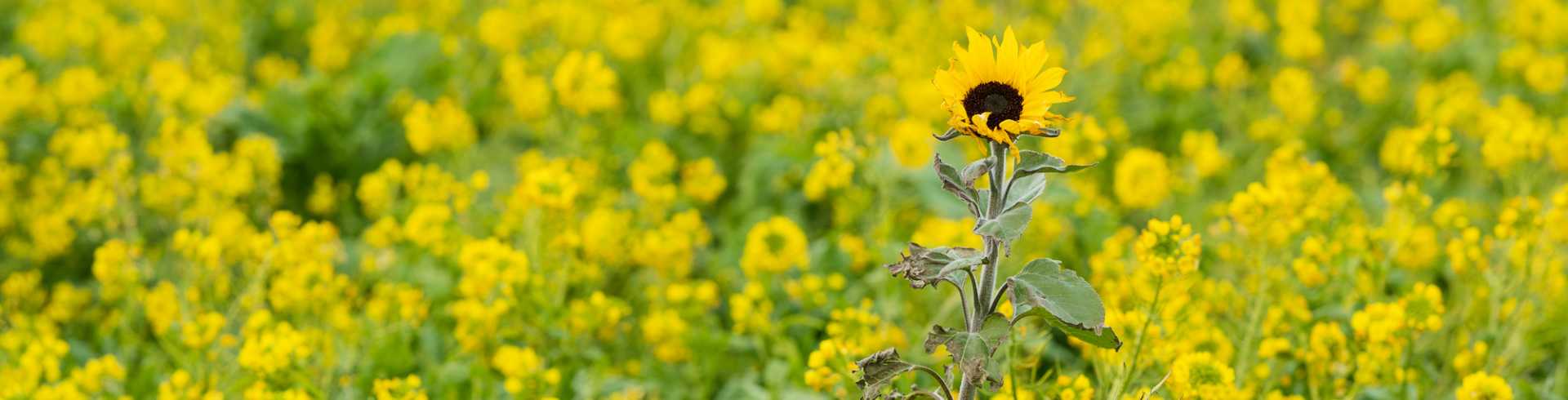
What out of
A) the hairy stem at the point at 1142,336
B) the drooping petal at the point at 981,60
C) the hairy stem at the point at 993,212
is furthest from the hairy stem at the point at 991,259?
the hairy stem at the point at 1142,336

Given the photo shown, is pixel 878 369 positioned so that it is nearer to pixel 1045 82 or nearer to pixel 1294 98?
pixel 1045 82

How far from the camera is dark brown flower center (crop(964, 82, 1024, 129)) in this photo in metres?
1.82

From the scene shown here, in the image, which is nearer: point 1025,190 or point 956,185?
point 956,185

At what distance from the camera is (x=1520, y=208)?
10.6ft

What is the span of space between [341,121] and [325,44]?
3.75ft

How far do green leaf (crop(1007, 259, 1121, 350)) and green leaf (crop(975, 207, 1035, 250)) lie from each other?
0.12m

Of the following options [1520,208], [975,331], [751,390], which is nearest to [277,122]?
[751,390]

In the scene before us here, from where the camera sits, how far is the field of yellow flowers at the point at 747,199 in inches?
118

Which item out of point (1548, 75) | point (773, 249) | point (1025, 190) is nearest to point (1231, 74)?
point (1548, 75)

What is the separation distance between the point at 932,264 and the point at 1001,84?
296 mm

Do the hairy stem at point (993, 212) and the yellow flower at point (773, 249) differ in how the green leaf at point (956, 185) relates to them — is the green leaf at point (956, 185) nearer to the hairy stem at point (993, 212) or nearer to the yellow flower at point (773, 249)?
the hairy stem at point (993, 212)

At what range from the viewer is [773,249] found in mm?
3617

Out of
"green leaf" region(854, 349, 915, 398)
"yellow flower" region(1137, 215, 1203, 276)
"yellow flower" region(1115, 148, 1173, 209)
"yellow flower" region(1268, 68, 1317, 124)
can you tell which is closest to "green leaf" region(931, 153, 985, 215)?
"green leaf" region(854, 349, 915, 398)

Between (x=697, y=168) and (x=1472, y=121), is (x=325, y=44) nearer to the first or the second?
(x=697, y=168)
